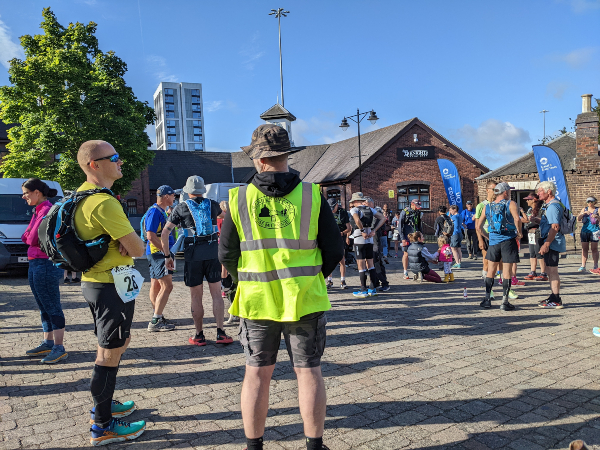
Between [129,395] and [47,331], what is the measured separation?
1.91m

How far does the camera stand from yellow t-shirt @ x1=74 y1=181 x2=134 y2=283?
9.58ft

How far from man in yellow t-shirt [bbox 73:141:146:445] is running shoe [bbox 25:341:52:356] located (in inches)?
100

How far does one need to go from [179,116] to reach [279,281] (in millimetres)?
137283

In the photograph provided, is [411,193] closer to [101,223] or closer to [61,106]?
[61,106]

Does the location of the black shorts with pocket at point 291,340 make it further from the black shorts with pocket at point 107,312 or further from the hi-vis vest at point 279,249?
the black shorts with pocket at point 107,312

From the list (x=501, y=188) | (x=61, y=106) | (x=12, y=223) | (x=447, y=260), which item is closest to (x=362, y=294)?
(x=447, y=260)

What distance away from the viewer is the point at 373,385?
13.1 feet

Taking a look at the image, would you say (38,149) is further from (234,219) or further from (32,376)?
(234,219)

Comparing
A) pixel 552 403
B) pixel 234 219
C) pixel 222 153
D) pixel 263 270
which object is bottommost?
pixel 552 403

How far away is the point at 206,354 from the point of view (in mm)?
5090

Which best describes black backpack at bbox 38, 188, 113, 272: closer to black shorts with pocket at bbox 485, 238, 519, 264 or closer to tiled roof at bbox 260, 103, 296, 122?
black shorts with pocket at bbox 485, 238, 519, 264

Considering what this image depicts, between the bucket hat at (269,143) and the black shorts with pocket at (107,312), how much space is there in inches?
54.2

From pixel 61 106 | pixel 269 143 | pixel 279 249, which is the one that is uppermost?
pixel 61 106

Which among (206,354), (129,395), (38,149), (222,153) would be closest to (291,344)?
(129,395)
